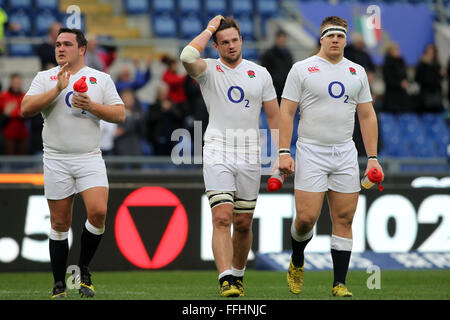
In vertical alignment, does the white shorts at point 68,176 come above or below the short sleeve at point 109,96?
below

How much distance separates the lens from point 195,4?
2152 cm

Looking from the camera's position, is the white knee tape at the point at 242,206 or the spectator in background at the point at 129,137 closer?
the white knee tape at the point at 242,206

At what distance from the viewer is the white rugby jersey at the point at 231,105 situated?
8.58 metres

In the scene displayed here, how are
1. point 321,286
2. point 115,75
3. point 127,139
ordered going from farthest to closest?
1. point 115,75
2. point 127,139
3. point 321,286

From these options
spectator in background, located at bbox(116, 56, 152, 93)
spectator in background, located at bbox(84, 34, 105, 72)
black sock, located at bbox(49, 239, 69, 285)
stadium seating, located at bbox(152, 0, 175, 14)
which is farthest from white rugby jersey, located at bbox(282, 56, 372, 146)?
stadium seating, located at bbox(152, 0, 175, 14)

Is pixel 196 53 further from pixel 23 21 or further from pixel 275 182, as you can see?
pixel 23 21

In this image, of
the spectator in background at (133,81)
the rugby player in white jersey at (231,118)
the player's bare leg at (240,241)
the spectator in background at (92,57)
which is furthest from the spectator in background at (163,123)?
the rugby player in white jersey at (231,118)

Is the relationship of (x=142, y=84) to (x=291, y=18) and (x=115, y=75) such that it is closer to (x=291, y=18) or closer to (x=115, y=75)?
(x=115, y=75)

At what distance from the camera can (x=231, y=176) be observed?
8516 mm

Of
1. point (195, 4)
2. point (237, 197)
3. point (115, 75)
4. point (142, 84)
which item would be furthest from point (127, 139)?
point (195, 4)

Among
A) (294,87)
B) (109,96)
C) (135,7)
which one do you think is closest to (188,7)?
(135,7)

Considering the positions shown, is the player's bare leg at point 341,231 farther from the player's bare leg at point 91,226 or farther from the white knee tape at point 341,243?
the player's bare leg at point 91,226

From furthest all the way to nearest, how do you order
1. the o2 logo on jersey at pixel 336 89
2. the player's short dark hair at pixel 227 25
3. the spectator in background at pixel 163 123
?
the spectator in background at pixel 163 123, the player's short dark hair at pixel 227 25, the o2 logo on jersey at pixel 336 89

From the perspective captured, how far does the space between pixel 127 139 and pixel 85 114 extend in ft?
19.6
